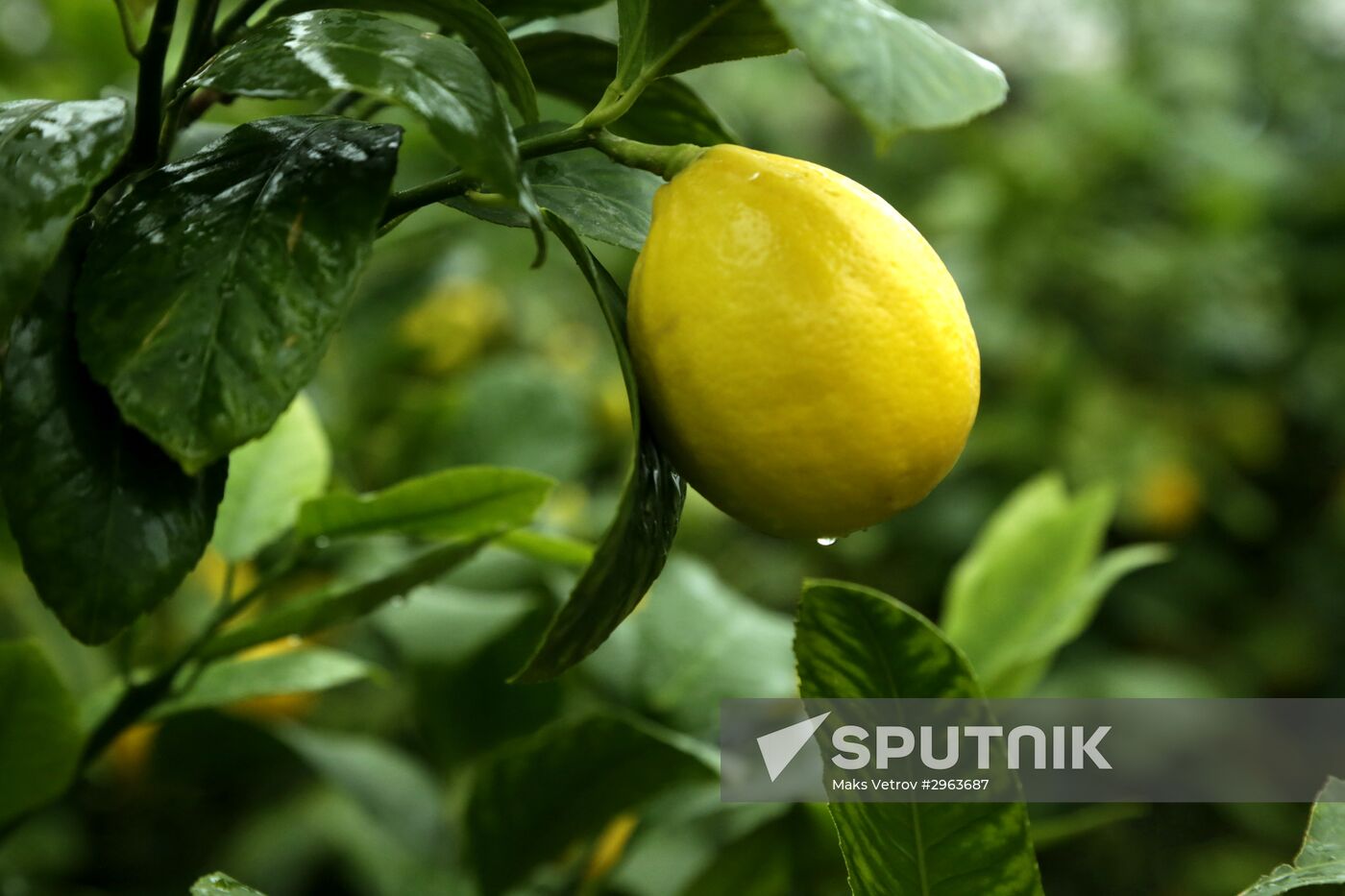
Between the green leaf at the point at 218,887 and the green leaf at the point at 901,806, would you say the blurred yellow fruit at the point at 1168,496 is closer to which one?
the green leaf at the point at 901,806

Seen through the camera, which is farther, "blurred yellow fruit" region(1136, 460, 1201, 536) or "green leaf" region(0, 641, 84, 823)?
"blurred yellow fruit" region(1136, 460, 1201, 536)

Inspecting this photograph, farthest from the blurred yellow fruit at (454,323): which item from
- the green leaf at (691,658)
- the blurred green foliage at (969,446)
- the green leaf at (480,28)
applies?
the green leaf at (480,28)

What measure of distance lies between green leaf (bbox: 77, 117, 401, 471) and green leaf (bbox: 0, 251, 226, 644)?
0.02m

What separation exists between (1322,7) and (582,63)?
2.35m

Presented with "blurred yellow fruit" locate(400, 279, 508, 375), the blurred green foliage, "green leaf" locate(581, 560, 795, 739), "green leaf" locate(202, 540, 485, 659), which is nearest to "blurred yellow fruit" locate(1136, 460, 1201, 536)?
the blurred green foliage

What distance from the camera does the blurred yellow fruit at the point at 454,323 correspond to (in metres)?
1.28

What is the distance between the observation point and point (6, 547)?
0.60 metres

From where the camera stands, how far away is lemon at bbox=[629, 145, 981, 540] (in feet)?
1.07

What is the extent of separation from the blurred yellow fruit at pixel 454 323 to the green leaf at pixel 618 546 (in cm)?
84

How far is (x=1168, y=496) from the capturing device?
168 cm

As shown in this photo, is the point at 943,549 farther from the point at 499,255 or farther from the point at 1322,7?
the point at 1322,7

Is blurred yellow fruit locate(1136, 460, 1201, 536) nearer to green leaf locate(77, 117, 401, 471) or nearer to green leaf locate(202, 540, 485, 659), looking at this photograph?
green leaf locate(202, 540, 485, 659)

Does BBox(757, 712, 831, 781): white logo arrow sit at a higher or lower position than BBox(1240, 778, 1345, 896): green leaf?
lower

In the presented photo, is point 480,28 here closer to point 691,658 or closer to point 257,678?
point 257,678
